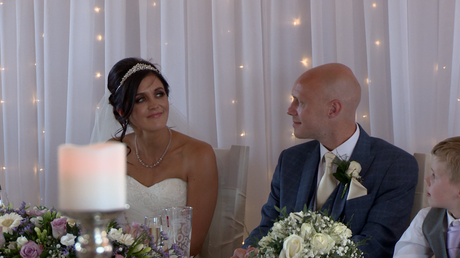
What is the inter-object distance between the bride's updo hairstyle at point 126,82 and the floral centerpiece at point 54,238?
134 cm

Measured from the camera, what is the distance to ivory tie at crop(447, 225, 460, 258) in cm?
177

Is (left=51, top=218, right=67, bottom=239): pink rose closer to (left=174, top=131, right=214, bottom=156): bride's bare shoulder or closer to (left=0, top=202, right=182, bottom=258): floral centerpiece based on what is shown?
(left=0, top=202, right=182, bottom=258): floral centerpiece

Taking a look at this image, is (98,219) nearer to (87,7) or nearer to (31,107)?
(87,7)

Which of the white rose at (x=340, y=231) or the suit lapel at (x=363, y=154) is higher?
the suit lapel at (x=363, y=154)

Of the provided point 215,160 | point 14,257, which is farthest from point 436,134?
point 14,257

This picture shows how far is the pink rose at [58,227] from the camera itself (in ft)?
4.61

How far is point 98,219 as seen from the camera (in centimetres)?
51

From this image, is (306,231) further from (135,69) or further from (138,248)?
(135,69)

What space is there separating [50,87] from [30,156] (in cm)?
71

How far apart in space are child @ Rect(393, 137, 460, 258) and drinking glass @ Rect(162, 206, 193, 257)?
0.98m

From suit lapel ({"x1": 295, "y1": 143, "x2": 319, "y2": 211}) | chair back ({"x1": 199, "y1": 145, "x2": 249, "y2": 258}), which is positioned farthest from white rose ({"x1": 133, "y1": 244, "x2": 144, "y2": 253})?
chair back ({"x1": 199, "y1": 145, "x2": 249, "y2": 258})

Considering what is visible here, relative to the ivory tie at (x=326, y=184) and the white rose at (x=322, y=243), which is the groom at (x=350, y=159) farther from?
the white rose at (x=322, y=243)

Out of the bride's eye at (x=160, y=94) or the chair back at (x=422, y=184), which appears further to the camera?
the bride's eye at (x=160, y=94)

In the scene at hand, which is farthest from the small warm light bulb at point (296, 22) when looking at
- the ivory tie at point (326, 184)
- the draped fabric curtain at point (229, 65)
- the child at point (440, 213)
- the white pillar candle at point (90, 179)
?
the white pillar candle at point (90, 179)
